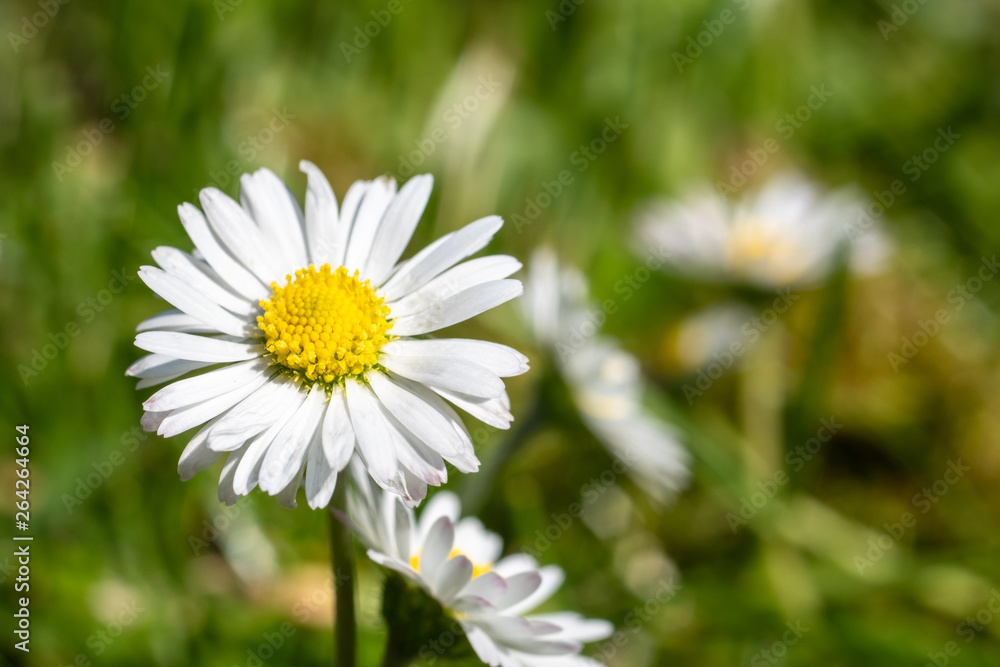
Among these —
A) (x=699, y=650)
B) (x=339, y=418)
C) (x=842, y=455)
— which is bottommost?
(x=699, y=650)

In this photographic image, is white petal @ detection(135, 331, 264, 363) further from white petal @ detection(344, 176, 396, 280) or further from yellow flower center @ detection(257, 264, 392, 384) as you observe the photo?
white petal @ detection(344, 176, 396, 280)

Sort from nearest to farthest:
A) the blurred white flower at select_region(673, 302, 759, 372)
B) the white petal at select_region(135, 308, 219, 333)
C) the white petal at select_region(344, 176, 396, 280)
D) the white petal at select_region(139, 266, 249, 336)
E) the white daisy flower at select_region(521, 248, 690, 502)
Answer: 1. the white petal at select_region(139, 266, 249, 336)
2. the white petal at select_region(135, 308, 219, 333)
3. the white petal at select_region(344, 176, 396, 280)
4. the white daisy flower at select_region(521, 248, 690, 502)
5. the blurred white flower at select_region(673, 302, 759, 372)

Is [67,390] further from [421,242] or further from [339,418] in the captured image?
[339,418]

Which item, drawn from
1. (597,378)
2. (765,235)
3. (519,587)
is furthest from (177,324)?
(765,235)

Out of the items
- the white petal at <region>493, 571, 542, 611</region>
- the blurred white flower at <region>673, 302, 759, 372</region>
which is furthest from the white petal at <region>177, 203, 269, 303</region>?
the blurred white flower at <region>673, 302, 759, 372</region>

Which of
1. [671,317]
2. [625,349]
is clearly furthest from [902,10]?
Result: [625,349]

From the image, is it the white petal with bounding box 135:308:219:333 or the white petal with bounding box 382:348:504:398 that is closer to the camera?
the white petal with bounding box 382:348:504:398

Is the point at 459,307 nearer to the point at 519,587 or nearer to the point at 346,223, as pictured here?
the point at 346,223

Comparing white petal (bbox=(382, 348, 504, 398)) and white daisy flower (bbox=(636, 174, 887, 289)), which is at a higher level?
white daisy flower (bbox=(636, 174, 887, 289))
